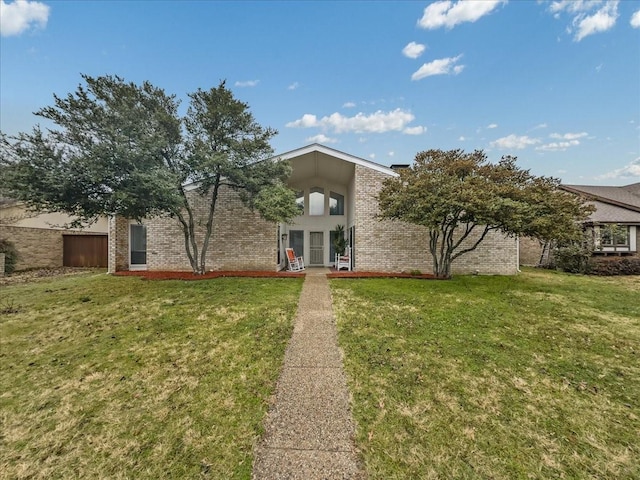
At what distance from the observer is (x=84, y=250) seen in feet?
49.5

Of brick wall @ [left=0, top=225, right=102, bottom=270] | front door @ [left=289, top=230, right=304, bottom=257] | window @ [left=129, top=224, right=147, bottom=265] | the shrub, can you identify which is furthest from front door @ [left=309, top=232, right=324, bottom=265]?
the shrub

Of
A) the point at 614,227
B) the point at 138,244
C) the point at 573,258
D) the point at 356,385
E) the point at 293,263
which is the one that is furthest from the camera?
the point at 614,227

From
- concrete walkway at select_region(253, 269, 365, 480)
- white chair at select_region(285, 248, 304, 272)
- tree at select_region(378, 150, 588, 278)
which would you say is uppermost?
tree at select_region(378, 150, 588, 278)

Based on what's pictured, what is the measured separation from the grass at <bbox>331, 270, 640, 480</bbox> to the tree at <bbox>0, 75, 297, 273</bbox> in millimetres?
5791

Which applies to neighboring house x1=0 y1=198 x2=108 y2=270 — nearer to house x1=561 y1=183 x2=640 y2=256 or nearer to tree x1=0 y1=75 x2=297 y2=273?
tree x1=0 y1=75 x2=297 y2=273

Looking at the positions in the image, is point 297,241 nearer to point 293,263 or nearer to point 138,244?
point 293,263

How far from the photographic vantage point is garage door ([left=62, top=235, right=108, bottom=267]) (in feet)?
49.3

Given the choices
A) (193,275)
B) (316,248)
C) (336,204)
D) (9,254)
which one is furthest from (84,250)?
(336,204)

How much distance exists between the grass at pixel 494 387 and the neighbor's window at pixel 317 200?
8.43 meters

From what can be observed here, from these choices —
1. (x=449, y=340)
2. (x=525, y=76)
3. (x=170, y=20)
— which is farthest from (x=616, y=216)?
(x=170, y=20)

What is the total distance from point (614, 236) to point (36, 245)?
2926cm

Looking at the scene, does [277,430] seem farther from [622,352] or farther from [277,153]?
[277,153]

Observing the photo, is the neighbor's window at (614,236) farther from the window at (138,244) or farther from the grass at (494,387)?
the window at (138,244)

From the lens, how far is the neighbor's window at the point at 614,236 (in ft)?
45.2
